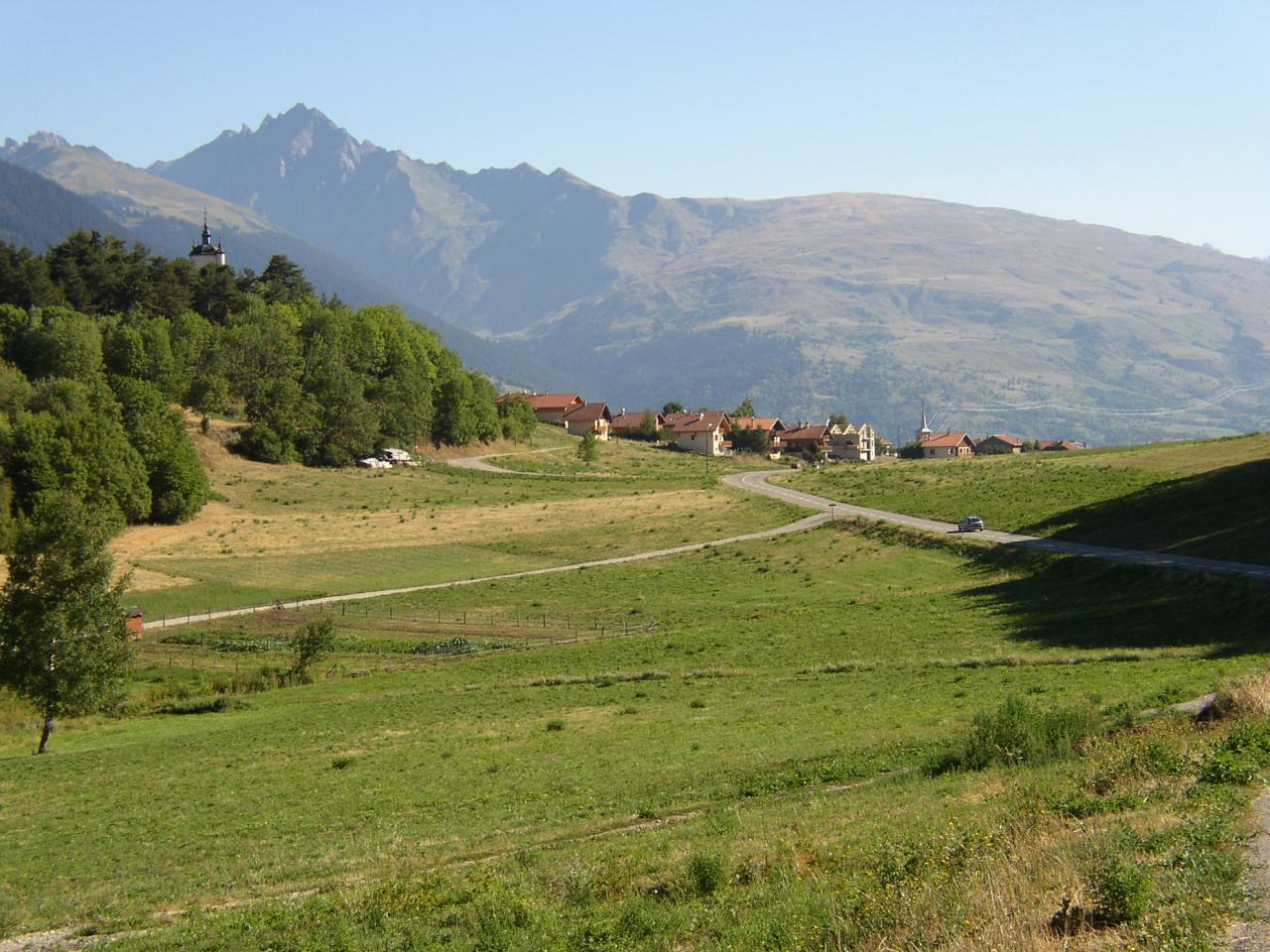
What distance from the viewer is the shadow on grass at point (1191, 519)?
56688 millimetres

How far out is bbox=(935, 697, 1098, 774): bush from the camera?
21.2 meters

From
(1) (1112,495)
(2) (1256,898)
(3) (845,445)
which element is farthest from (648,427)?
(2) (1256,898)

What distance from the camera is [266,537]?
88625 mm

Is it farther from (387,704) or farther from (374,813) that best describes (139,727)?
(374,813)

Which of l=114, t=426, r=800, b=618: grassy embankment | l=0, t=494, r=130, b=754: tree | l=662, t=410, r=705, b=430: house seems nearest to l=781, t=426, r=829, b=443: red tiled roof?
l=662, t=410, r=705, b=430: house

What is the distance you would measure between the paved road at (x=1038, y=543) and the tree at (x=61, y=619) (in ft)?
148

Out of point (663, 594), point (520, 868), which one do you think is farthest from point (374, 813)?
point (663, 594)

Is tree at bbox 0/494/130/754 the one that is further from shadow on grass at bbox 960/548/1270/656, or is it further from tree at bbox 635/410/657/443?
tree at bbox 635/410/657/443

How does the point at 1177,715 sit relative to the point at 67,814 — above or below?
above

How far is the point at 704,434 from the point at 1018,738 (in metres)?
159

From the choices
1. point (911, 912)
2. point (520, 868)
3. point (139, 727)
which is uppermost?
point (911, 912)

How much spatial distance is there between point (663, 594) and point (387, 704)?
91.1 feet

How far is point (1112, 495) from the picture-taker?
77938 millimetres

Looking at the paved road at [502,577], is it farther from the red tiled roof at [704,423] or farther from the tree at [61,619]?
the red tiled roof at [704,423]
